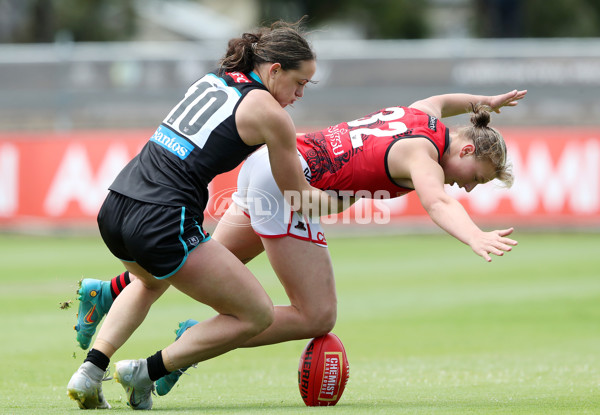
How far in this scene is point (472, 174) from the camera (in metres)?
5.84

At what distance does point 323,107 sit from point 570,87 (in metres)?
5.79

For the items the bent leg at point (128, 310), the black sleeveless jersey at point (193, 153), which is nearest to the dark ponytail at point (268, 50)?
the black sleeveless jersey at point (193, 153)

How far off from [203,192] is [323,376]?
1.41 m

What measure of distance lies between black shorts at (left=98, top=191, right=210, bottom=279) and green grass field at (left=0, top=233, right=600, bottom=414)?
0.88 m

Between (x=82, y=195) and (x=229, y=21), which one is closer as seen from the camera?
(x=82, y=195)

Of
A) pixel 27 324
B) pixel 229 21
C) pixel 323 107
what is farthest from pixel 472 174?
pixel 229 21

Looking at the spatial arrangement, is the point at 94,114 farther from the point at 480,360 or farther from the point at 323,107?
the point at 480,360

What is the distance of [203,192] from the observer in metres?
5.43

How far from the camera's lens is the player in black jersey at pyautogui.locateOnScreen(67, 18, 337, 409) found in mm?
5258

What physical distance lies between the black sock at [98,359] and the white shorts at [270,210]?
1.22 meters

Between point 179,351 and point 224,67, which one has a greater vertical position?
point 224,67

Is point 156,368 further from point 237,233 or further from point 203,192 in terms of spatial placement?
point 237,233

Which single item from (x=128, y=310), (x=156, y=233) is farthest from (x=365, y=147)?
(x=128, y=310)

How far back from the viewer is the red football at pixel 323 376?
19.4 feet
